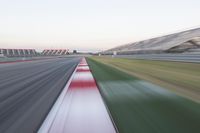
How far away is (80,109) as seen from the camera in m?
5.86

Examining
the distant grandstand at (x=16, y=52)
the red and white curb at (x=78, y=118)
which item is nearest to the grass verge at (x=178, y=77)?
the red and white curb at (x=78, y=118)

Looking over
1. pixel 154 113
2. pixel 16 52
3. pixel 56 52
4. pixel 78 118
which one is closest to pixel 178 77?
pixel 154 113

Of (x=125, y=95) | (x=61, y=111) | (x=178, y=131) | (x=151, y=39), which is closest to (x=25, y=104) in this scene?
(x=61, y=111)

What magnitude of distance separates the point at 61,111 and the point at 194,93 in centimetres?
461

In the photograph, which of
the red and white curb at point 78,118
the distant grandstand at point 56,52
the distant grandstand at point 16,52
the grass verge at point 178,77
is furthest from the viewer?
the distant grandstand at point 56,52

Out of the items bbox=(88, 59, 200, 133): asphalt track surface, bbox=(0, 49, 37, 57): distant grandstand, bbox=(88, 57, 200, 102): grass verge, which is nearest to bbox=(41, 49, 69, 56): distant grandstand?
bbox=(0, 49, 37, 57): distant grandstand

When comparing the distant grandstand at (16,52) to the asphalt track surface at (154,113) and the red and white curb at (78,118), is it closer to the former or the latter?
the red and white curb at (78,118)

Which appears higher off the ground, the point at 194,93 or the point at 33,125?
the point at 33,125

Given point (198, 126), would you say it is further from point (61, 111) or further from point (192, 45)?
point (192, 45)

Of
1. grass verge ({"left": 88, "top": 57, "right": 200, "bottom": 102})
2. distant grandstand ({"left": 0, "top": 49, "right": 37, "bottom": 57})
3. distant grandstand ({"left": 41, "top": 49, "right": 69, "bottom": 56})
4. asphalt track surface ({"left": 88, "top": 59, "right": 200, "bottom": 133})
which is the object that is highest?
asphalt track surface ({"left": 88, "top": 59, "right": 200, "bottom": 133})

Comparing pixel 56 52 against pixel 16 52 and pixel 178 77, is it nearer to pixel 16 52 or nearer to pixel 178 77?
pixel 16 52

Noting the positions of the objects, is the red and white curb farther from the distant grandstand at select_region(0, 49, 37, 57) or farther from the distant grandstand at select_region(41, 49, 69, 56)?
the distant grandstand at select_region(41, 49, 69, 56)

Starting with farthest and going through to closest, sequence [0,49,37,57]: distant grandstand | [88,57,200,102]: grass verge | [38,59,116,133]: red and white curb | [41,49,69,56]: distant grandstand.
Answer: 1. [41,49,69,56]: distant grandstand
2. [0,49,37,57]: distant grandstand
3. [88,57,200,102]: grass verge
4. [38,59,116,133]: red and white curb

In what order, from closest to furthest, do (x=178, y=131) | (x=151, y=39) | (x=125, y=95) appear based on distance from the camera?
1. (x=178, y=131)
2. (x=125, y=95)
3. (x=151, y=39)
